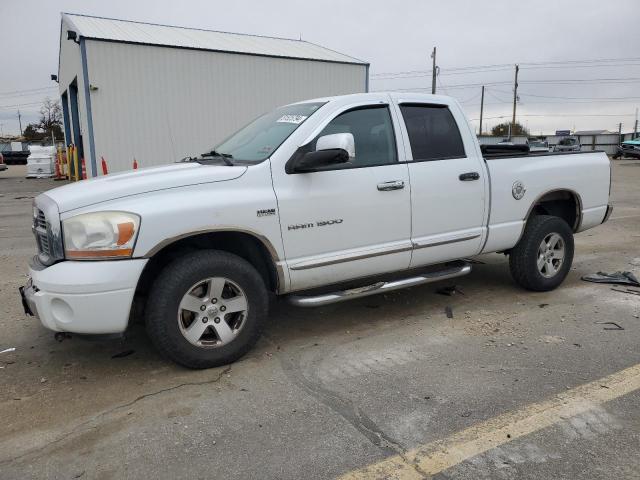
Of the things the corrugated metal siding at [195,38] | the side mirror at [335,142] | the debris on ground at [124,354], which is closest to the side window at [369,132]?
the side mirror at [335,142]

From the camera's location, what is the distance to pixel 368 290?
419 cm

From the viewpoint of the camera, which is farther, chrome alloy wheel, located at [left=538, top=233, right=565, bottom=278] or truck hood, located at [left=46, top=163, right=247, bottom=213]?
chrome alloy wheel, located at [left=538, top=233, right=565, bottom=278]

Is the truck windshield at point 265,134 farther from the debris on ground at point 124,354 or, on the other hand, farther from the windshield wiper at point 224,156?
the debris on ground at point 124,354

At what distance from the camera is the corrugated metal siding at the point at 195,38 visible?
56.9ft

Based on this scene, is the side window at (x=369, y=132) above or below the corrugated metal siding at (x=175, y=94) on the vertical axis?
below

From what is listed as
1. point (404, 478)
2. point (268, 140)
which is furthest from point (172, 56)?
point (404, 478)

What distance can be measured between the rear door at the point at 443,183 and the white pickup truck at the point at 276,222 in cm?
1

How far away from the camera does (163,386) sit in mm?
3467

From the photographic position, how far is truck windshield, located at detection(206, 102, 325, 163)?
4027mm

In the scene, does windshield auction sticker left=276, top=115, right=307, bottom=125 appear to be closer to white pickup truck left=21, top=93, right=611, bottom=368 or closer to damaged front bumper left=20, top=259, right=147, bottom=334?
white pickup truck left=21, top=93, right=611, bottom=368

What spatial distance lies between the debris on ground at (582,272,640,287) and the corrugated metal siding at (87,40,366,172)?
1444 cm

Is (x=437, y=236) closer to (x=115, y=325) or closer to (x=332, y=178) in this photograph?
(x=332, y=178)

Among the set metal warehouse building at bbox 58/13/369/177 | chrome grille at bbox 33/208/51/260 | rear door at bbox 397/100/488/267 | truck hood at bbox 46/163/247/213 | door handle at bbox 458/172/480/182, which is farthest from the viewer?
metal warehouse building at bbox 58/13/369/177

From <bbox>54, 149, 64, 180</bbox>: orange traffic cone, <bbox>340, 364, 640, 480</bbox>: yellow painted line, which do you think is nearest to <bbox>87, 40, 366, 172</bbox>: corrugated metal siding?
<bbox>54, 149, 64, 180</bbox>: orange traffic cone
